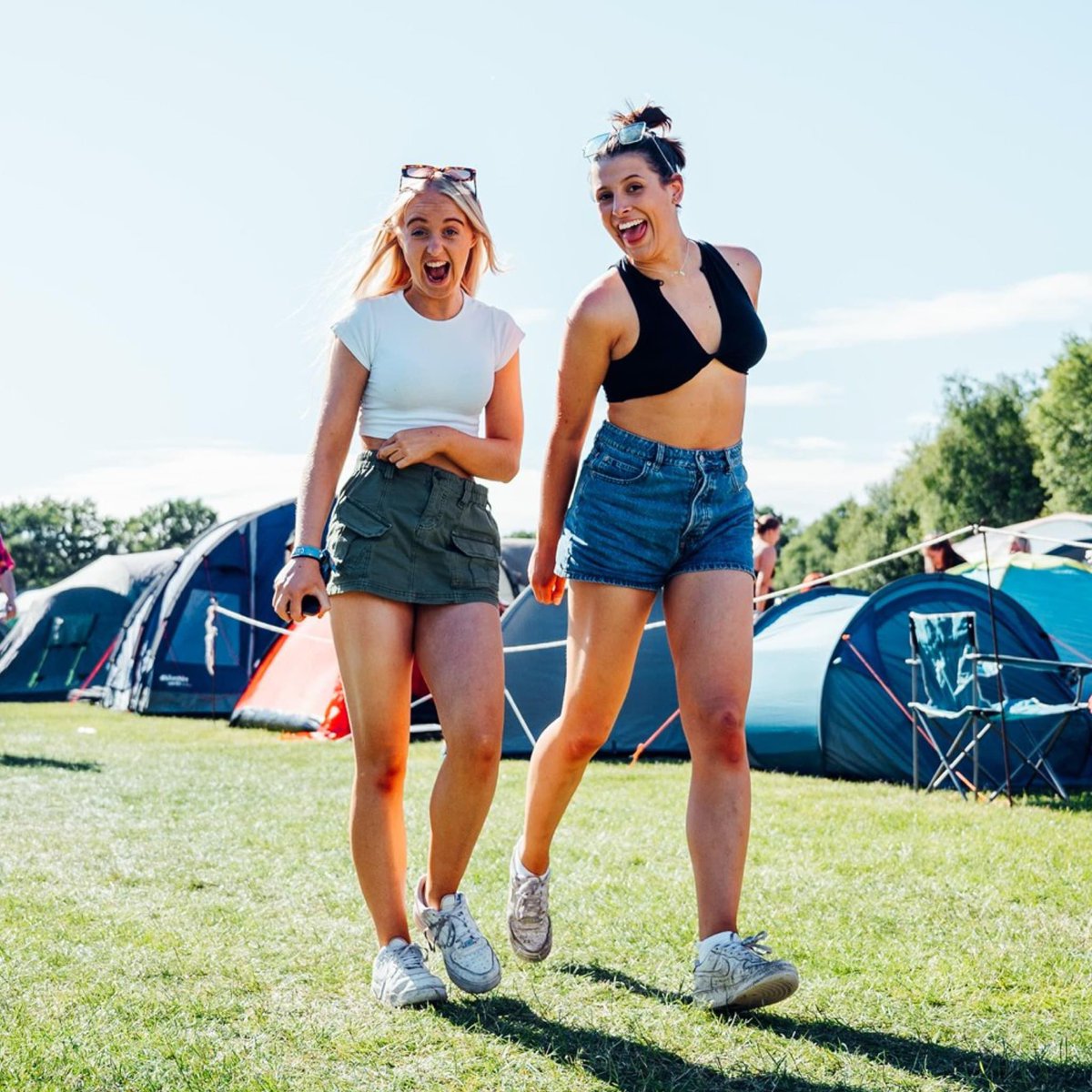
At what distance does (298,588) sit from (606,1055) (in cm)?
115

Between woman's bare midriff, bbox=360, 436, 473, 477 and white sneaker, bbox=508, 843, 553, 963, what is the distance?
991mm

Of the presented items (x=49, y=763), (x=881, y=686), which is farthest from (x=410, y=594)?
(x=49, y=763)

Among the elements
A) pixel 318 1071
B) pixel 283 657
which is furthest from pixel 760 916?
pixel 283 657

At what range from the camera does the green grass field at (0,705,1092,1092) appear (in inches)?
101

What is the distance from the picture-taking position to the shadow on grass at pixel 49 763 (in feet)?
28.8

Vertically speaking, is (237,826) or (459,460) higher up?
(459,460)

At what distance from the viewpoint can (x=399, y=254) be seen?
10.8 ft

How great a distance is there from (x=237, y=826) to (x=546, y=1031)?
3543 millimetres

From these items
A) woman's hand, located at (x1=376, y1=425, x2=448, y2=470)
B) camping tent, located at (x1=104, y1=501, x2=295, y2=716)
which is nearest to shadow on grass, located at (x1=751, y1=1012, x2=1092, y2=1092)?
woman's hand, located at (x1=376, y1=425, x2=448, y2=470)

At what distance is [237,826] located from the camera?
606 centimetres

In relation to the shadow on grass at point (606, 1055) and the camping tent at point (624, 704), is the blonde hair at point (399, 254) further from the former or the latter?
the camping tent at point (624, 704)

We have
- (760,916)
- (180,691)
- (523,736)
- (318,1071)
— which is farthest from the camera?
(180,691)

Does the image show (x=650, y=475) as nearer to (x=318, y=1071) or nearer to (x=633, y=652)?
(x=633, y=652)

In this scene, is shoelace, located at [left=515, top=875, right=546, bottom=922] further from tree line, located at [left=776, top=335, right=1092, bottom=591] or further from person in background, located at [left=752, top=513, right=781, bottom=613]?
tree line, located at [left=776, top=335, right=1092, bottom=591]
